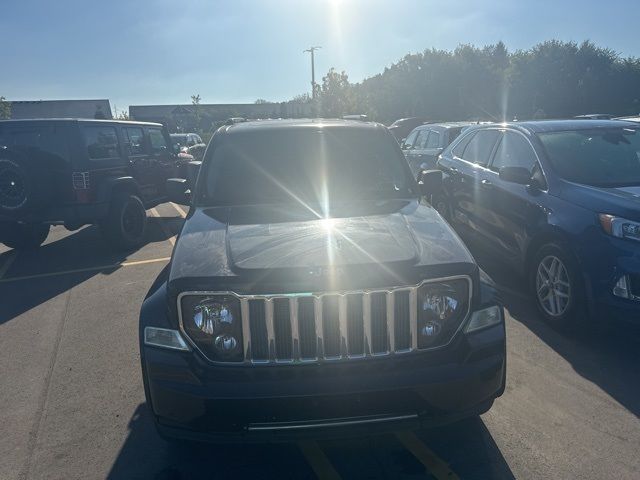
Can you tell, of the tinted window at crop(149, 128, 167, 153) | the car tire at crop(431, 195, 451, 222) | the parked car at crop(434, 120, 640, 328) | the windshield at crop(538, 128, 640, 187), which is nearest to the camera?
the parked car at crop(434, 120, 640, 328)

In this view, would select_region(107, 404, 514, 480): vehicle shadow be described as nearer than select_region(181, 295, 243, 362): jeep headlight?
No

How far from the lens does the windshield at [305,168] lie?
13.7 feet

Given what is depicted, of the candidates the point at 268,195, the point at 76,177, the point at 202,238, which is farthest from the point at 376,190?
the point at 76,177

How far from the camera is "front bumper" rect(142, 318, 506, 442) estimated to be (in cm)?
262

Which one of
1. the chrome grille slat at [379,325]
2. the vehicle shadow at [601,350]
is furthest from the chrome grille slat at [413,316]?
the vehicle shadow at [601,350]

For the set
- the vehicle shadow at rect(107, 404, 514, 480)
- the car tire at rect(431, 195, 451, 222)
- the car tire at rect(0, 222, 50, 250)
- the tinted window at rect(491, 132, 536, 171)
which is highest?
the tinted window at rect(491, 132, 536, 171)

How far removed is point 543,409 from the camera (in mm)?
3586

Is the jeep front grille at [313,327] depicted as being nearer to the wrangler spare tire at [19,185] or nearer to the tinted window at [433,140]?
the wrangler spare tire at [19,185]

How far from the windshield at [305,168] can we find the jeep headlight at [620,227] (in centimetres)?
153

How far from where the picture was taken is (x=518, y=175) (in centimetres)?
530

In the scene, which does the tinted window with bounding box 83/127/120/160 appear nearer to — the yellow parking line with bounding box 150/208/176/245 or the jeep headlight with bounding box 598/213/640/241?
the yellow parking line with bounding box 150/208/176/245

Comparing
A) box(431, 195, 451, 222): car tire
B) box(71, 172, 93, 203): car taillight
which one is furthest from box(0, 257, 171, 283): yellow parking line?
box(431, 195, 451, 222): car tire

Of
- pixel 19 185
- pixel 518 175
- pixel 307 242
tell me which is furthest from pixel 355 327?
pixel 19 185

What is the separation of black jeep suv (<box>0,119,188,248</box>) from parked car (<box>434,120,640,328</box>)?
17.1 feet
